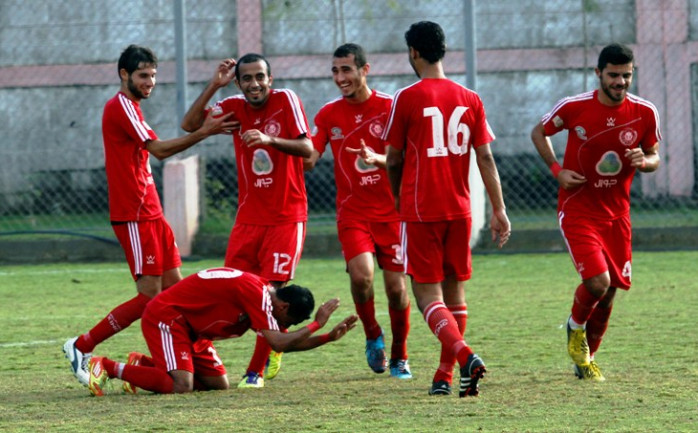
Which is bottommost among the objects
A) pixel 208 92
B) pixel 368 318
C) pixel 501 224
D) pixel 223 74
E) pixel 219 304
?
pixel 368 318

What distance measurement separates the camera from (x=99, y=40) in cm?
1802

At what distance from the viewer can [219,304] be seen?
7176mm

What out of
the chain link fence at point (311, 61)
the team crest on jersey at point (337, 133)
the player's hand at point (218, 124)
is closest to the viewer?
the player's hand at point (218, 124)

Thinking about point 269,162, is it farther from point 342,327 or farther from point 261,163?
point 342,327

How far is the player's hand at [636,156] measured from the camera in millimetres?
7297

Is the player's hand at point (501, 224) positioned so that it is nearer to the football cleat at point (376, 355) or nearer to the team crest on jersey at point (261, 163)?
the football cleat at point (376, 355)

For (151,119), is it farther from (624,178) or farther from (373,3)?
(624,178)

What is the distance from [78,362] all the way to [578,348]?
2.88 m

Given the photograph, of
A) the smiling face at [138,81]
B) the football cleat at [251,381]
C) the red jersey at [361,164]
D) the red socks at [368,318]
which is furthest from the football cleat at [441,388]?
the smiling face at [138,81]

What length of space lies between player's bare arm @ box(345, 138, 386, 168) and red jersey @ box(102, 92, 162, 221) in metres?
1.32

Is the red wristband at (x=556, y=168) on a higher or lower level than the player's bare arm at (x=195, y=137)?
lower

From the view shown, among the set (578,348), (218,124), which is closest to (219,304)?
(218,124)

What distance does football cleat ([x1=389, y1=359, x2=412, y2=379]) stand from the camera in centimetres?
775

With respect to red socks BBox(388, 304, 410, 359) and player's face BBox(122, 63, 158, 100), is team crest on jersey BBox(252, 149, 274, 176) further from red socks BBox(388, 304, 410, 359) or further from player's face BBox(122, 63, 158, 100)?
red socks BBox(388, 304, 410, 359)
